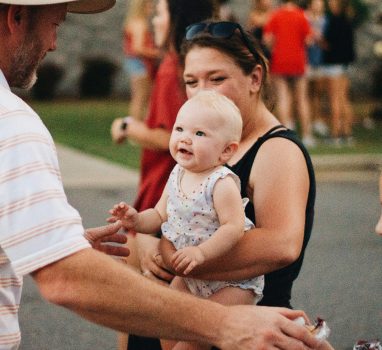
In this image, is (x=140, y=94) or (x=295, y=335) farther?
(x=140, y=94)

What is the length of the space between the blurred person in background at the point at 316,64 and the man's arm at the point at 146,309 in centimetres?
1478

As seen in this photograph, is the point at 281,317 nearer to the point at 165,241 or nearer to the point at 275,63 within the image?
the point at 165,241

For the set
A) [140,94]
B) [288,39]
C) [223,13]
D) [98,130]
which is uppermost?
[223,13]

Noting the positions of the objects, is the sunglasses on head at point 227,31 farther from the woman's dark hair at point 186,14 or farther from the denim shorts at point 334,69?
the denim shorts at point 334,69

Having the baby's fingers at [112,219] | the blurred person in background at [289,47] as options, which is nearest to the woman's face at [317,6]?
the blurred person in background at [289,47]

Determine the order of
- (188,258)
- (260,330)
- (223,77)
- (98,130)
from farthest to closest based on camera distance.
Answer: (98,130)
(223,77)
(188,258)
(260,330)

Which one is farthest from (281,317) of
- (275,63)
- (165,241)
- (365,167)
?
(275,63)

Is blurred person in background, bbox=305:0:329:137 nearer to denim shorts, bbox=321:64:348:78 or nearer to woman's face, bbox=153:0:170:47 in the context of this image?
denim shorts, bbox=321:64:348:78

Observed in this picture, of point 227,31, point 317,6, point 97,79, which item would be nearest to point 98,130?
point 317,6

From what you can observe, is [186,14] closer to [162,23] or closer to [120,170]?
[162,23]

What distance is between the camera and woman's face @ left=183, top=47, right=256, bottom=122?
3697 mm

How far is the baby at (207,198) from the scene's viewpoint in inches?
129

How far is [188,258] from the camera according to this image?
3262 mm

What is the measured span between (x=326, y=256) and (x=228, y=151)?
5442 millimetres
